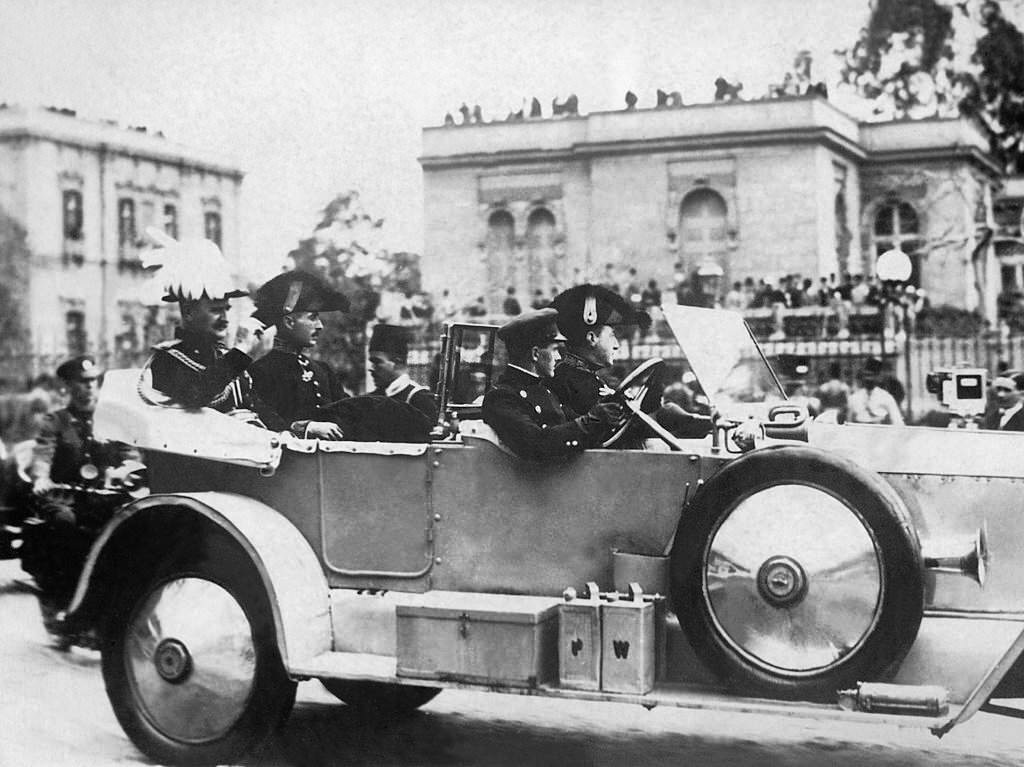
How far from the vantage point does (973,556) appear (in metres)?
3.71

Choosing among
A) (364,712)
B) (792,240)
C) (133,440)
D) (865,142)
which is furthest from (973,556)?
(792,240)

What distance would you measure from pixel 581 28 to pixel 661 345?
180 cm

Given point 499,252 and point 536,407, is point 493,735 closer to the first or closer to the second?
point 536,407

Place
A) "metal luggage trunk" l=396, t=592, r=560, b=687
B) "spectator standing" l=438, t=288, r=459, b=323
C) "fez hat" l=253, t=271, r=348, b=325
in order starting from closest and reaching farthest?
"metal luggage trunk" l=396, t=592, r=560, b=687
"fez hat" l=253, t=271, r=348, b=325
"spectator standing" l=438, t=288, r=459, b=323

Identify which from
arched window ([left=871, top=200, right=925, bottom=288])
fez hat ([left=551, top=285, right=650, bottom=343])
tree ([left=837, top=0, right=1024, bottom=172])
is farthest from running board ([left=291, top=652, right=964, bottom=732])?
arched window ([left=871, top=200, right=925, bottom=288])

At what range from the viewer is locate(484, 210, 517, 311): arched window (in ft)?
20.5

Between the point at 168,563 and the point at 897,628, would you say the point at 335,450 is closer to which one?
the point at 168,563

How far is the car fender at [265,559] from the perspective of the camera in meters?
4.17

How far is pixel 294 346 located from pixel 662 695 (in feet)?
7.29

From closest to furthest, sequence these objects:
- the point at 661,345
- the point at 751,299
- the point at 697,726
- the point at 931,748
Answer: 1. the point at 931,748
2. the point at 697,726
3. the point at 661,345
4. the point at 751,299

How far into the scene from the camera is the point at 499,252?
643cm

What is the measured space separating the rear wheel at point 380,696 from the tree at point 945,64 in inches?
131

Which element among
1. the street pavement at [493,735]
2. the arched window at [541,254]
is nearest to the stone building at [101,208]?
the street pavement at [493,735]

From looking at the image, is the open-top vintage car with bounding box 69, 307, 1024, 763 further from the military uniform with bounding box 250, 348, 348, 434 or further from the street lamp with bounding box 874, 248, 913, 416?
the street lamp with bounding box 874, 248, 913, 416
